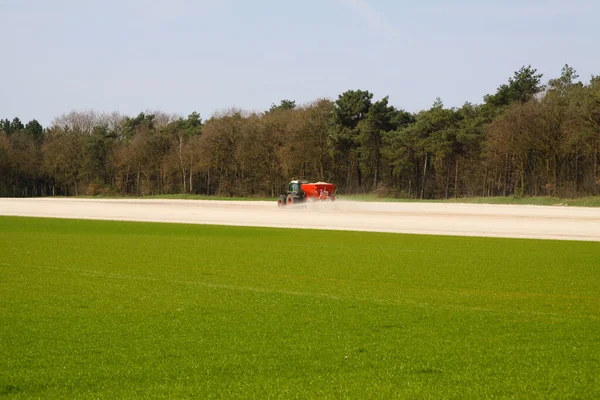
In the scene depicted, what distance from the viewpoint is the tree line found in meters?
67.6

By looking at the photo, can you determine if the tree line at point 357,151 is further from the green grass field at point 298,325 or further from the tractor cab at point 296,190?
the green grass field at point 298,325

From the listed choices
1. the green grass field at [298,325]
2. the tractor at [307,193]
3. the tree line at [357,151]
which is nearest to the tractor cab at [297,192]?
the tractor at [307,193]

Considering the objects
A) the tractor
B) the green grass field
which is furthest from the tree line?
the green grass field

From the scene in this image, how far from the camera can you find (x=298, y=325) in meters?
9.89

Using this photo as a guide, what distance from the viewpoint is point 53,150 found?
366ft

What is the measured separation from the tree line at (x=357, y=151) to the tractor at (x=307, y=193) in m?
23.5

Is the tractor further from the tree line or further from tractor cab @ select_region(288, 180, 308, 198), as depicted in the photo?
the tree line

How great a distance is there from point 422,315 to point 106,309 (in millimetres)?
4983

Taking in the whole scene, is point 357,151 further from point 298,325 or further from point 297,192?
point 298,325

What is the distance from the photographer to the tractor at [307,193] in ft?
163

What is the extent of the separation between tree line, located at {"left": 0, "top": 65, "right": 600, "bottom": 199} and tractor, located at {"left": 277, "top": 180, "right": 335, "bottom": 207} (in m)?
23.5

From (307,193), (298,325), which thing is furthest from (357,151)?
(298,325)

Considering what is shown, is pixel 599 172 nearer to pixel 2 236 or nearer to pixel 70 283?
pixel 2 236

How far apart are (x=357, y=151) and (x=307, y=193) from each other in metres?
33.6
